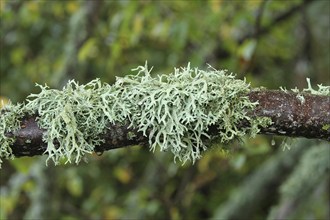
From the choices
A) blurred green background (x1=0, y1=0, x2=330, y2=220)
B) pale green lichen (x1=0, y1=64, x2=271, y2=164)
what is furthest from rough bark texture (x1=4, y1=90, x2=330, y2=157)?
blurred green background (x1=0, y1=0, x2=330, y2=220)

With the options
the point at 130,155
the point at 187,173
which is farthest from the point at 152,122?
the point at 130,155

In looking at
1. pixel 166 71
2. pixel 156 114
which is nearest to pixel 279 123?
pixel 156 114

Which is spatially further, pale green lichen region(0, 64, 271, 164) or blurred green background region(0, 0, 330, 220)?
blurred green background region(0, 0, 330, 220)

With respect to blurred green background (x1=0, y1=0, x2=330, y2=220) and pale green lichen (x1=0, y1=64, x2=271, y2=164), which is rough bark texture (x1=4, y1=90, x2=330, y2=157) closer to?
pale green lichen (x1=0, y1=64, x2=271, y2=164)

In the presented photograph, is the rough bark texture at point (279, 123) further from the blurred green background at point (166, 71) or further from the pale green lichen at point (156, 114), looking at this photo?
the blurred green background at point (166, 71)

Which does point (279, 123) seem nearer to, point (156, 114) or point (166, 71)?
point (156, 114)

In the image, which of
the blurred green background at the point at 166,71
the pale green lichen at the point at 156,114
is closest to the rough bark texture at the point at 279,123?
the pale green lichen at the point at 156,114

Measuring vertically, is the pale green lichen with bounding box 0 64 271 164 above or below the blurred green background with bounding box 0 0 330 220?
below
